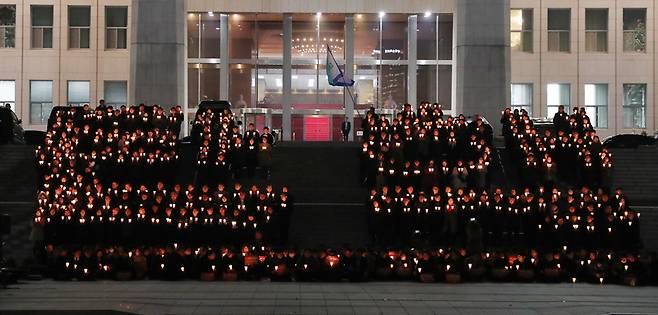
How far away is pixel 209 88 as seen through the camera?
4538 centimetres

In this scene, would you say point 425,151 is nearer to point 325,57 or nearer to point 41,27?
point 325,57

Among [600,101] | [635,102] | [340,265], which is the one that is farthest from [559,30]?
[340,265]

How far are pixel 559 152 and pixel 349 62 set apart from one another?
19.4m

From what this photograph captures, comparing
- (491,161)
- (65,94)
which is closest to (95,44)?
(65,94)

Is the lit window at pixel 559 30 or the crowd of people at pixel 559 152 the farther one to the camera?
the lit window at pixel 559 30

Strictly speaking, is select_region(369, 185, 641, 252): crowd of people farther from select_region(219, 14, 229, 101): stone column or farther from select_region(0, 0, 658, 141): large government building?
select_region(219, 14, 229, 101): stone column

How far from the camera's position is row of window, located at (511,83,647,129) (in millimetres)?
49688

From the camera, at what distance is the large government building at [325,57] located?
42.8m

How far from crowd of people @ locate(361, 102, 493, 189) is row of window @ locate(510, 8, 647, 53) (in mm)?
23367

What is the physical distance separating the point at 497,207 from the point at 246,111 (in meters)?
24.6

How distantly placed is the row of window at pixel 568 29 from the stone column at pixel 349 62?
31.1 ft

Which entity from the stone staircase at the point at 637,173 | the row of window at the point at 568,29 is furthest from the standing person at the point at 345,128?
the stone staircase at the point at 637,173

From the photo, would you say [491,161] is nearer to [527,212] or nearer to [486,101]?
[527,212]

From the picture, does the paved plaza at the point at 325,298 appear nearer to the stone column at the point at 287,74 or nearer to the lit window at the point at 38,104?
the stone column at the point at 287,74
